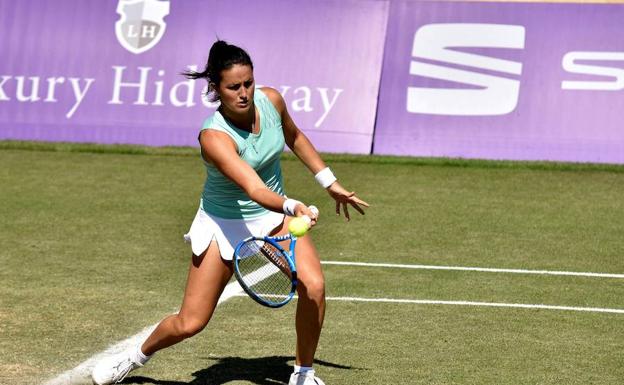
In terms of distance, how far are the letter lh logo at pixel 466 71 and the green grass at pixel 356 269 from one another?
2.72 feet

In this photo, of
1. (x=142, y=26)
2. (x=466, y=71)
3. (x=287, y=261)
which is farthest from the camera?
(x=142, y=26)

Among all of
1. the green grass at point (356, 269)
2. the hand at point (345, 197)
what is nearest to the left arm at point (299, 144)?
the hand at point (345, 197)

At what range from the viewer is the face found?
744 centimetres

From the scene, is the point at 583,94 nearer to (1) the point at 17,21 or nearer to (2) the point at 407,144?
(2) the point at 407,144

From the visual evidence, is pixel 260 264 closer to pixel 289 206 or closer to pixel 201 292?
pixel 201 292

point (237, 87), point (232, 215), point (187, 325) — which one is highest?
point (237, 87)

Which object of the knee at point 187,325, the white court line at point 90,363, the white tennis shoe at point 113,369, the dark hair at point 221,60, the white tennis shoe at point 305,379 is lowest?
the white court line at point 90,363

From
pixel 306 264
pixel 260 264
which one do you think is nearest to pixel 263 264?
pixel 260 264

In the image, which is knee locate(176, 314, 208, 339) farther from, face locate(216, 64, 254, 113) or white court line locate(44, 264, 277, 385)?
face locate(216, 64, 254, 113)

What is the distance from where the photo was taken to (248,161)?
7617mm

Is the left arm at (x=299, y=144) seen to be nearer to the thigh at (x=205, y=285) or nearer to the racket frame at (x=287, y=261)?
the racket frame at (x=287, y=261)

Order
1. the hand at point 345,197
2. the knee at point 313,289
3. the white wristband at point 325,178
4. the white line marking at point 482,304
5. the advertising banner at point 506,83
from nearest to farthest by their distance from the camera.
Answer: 1. the knee at point 313,289
2. the hand at point 345,197
3. the white wristband at point 325,178
4. the white line marking at point 482,304
5. the advertising banner at point 506,83

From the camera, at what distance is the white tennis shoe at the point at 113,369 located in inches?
315

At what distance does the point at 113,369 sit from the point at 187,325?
62 centimetres
